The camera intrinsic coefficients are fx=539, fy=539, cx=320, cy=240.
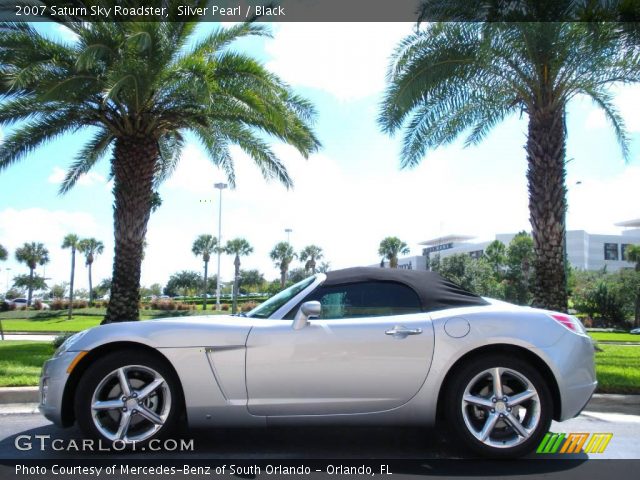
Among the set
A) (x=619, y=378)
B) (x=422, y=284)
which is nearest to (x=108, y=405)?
(x=422, y=284)

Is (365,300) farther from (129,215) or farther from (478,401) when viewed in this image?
(129,215)

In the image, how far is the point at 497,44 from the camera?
1022 cm

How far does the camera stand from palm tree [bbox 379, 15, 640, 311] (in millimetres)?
9953

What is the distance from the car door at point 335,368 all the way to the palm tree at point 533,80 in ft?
25.8

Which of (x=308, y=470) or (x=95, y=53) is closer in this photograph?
(x=308, y=470)

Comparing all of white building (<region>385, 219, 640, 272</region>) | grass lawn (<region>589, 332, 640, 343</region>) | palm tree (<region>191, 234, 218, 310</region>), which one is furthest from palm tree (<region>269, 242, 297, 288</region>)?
grass lawn (<region>589, 332, 640, 343</region>)

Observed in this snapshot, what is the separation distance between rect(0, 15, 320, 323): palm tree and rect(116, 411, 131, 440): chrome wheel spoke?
272 inches

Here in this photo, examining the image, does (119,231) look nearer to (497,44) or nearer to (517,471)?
(497,44)

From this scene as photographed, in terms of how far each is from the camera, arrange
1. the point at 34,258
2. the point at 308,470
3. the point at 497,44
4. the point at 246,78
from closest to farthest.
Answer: the point at 308,470
the point at 497,44
the point at 246,78
the point at 34,258

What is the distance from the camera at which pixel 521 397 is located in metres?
3.76

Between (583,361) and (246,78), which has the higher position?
Answer: (246,78)

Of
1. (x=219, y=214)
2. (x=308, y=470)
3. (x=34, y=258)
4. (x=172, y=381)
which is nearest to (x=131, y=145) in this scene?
(x=172, y=381)

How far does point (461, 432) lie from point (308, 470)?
108cm

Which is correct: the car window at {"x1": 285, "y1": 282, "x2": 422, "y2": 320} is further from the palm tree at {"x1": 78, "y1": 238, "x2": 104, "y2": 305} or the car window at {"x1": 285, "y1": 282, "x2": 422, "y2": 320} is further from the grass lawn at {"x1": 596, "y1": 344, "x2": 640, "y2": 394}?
the palm tree at {"x1": 78, "y1": 238, "x2": 104, "y2": 305}
